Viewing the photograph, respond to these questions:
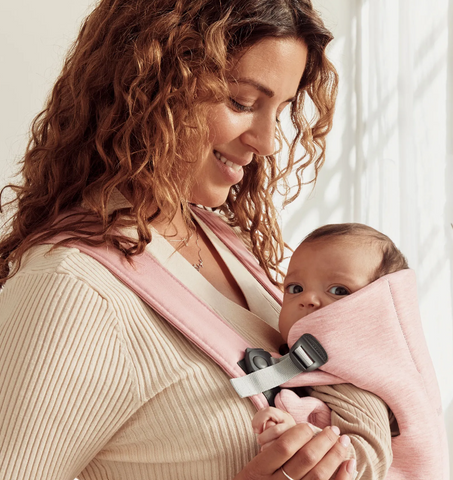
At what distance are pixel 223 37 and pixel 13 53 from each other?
1.12 m

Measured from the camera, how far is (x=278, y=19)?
142cm

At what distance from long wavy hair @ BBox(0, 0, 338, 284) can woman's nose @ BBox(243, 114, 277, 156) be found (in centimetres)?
11

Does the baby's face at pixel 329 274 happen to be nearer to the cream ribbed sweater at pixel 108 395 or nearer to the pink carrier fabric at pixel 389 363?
the pink carrier fabric at pixel 389 363

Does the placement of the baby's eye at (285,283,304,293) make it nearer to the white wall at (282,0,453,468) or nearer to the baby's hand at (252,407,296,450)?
the baby's hand at (252,407,296,450)

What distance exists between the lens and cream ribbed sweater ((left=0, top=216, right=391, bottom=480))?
1.08 metres

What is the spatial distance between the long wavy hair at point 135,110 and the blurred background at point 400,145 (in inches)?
66.5

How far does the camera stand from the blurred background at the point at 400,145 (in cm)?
298

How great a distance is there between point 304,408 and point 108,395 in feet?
1.17

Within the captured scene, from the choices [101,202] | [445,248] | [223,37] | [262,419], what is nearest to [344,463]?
[262,419]

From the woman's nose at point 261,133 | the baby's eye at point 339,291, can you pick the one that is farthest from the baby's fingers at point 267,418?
the woman's nose at point 261,133


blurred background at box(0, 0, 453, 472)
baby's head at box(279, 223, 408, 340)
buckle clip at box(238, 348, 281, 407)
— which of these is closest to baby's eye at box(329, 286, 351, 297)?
baby's head at box(279, 223, 408, 340)

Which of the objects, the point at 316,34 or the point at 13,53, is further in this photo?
the point at 13,53

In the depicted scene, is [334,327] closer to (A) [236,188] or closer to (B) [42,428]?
(B) [42,428]

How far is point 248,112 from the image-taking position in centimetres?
144
